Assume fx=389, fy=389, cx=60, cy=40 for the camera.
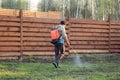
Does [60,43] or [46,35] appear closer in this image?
[60,43]

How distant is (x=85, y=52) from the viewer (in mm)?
20891

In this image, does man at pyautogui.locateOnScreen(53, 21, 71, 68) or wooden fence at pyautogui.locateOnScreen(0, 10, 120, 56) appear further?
wooden fence at pyautogui.locateOnScreen(0, 10, 120, 56)

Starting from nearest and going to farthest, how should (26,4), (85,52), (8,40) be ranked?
(8,40)
(85,52)
(26,4)

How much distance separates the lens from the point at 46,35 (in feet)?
62.7

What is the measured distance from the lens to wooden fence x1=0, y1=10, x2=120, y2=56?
703 inches

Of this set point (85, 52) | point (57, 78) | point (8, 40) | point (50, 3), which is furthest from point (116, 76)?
point (50, 3)

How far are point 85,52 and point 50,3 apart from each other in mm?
69173

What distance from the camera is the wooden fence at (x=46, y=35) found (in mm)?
17859

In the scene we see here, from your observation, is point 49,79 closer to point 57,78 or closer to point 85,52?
point 57,78

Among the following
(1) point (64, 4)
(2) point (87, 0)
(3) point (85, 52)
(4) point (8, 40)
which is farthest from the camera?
(1) point (64, 4)

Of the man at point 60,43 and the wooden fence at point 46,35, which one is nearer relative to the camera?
the man at point 60,43

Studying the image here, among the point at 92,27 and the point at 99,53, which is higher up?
the point at 92,27

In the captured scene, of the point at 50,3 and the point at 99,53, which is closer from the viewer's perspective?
the point at 99,53

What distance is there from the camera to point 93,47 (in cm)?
2131
